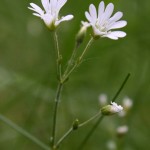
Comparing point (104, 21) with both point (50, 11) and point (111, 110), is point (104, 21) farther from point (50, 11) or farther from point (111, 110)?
point (111, 110)

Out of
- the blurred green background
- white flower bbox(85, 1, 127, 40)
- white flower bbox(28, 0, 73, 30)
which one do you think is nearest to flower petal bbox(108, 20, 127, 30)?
white flower bbox(85, 1, 127, 40)

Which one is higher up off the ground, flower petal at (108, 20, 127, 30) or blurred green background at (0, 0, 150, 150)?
flower petal at (108, 20, 127, 30)

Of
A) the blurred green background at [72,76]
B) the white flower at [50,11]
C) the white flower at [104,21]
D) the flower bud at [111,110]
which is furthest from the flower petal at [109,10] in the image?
the blurred green background at [72,76]

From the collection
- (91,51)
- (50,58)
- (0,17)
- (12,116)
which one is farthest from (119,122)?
(0,17)

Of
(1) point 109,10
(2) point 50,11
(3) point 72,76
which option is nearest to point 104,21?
(1) point 109,10

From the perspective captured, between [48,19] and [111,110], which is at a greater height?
[48,19]

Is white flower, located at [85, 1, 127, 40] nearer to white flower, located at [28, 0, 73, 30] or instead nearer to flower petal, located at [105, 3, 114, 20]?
flower petal, located at [105, 3, 114, 20]
